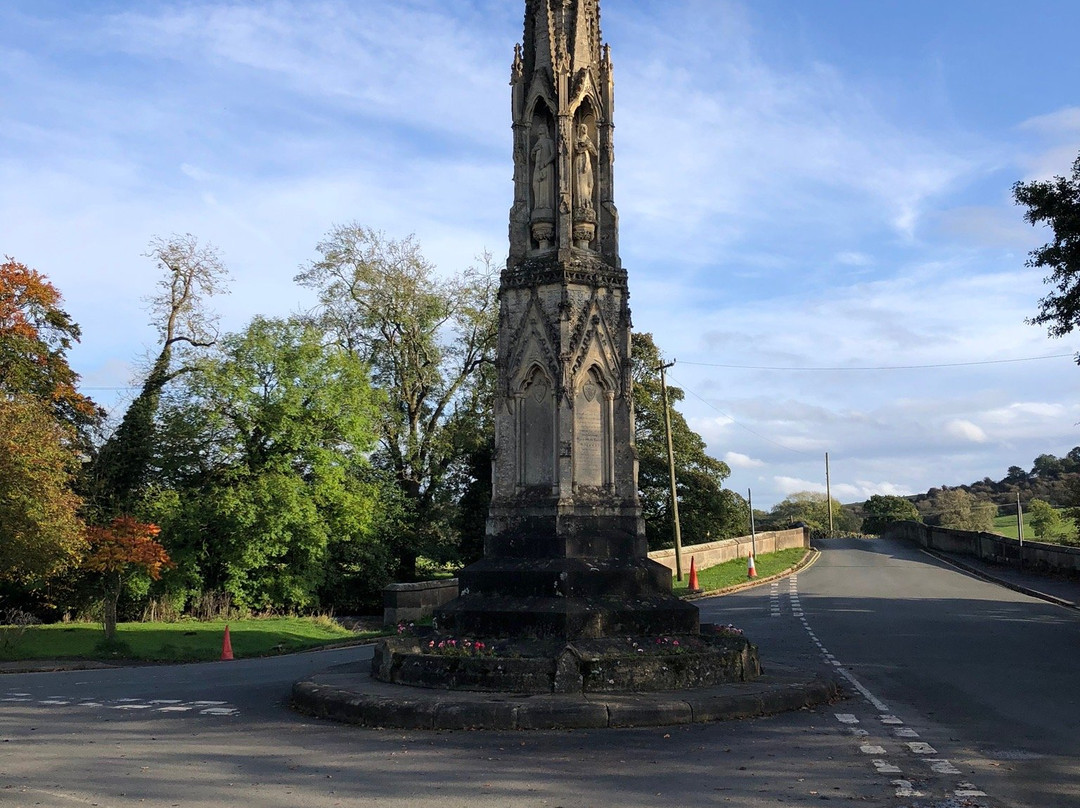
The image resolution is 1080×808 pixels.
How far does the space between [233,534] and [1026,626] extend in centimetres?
2279

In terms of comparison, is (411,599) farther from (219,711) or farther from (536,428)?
(219,711)

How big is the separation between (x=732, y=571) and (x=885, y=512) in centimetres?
7796

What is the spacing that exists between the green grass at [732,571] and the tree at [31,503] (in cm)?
1692

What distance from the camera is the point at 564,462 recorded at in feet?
38.7

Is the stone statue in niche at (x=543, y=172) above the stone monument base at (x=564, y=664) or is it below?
above

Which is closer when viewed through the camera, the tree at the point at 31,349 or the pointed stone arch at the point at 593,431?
the pointed stone arch at the point at 593,431

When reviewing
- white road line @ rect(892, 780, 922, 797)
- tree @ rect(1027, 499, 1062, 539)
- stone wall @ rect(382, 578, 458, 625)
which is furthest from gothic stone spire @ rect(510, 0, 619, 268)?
tree @ rect(1027, 499, 1062, 539)

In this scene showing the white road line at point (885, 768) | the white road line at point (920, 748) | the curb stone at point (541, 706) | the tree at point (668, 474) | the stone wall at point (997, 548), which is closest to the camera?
the white road line at point (885, 768)

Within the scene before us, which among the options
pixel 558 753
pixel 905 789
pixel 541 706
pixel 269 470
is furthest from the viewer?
pixel 269 470

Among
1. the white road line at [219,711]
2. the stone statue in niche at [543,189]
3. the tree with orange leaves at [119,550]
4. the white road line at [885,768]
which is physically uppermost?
the stone statue in niche at [543,189]

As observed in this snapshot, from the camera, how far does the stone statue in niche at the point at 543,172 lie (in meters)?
12.8

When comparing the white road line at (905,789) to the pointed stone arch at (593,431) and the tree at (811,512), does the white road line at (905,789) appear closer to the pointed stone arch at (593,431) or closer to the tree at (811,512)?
the pointed stone arch at (593,431)

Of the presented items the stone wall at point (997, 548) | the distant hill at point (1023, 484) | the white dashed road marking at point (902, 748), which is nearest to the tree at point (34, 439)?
the white dashed road marking at point (902, 748)

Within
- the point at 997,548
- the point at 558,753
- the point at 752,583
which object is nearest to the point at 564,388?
the point at 558,753
